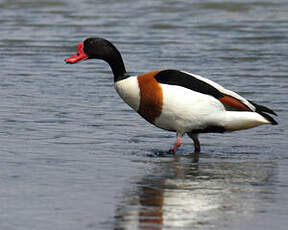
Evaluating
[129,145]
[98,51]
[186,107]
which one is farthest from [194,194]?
[98,51]

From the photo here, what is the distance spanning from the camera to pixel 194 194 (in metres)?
6.34

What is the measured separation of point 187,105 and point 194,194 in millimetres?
1733

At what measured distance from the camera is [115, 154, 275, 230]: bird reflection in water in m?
5.62

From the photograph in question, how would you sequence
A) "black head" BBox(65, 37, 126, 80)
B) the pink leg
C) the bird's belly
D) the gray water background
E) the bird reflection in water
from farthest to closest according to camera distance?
1. "black head" BBox(65, 37, 126, 80)
2. the pink leg
3. the bird's belly
4. the gray water background
5. the bird reflection in water

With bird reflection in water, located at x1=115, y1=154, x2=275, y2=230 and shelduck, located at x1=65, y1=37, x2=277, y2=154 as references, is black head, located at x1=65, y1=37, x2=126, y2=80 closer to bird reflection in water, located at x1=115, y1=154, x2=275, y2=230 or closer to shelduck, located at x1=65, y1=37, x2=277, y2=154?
shelduck, located at x1=65, y1=37, x2=277, y2=154

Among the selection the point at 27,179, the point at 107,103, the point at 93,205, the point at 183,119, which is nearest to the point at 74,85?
the point at 107,103

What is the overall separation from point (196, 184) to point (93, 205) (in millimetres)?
1070

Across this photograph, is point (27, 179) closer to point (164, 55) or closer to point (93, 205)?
point (93, 205)

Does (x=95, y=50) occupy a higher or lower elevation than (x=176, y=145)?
higher

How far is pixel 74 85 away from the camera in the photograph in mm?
12031

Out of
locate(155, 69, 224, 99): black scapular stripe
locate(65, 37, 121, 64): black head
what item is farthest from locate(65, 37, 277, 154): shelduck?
locate(65, 37, 121, 64): black head

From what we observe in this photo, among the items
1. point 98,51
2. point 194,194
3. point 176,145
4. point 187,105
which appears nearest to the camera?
point 194,194

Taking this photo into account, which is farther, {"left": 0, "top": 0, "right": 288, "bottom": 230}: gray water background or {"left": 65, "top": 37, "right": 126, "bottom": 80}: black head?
{"left": 65, "top": 37, "right": 126, "bottom": 80}: black head

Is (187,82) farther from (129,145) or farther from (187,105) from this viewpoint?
(129,145)
